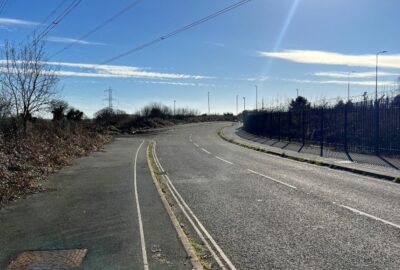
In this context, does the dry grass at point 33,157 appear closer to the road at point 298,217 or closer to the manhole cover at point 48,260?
the road at point 298,217

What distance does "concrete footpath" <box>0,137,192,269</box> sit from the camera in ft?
21.7

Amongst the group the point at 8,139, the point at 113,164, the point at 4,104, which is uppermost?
the point at 4,104

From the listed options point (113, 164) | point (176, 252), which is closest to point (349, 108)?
point (113, 164)

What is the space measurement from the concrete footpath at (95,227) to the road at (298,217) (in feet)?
3.02

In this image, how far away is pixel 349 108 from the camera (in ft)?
81.9

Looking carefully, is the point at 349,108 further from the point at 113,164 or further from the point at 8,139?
the point at 8,139

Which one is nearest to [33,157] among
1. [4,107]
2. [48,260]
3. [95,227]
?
[4,107]

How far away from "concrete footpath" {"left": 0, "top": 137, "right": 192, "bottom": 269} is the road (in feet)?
3.02

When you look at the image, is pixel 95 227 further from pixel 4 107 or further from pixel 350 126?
pixel 350 126

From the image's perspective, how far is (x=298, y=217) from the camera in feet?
29.7

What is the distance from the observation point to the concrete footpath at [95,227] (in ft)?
21.7

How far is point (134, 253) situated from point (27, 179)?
28.9 ft

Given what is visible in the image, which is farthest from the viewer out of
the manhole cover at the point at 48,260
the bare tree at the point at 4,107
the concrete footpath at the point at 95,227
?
the bare tree at the point at 4,107

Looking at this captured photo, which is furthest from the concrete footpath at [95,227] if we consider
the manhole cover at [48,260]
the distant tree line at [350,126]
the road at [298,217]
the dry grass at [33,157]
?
the distant tree line at [350,126]
